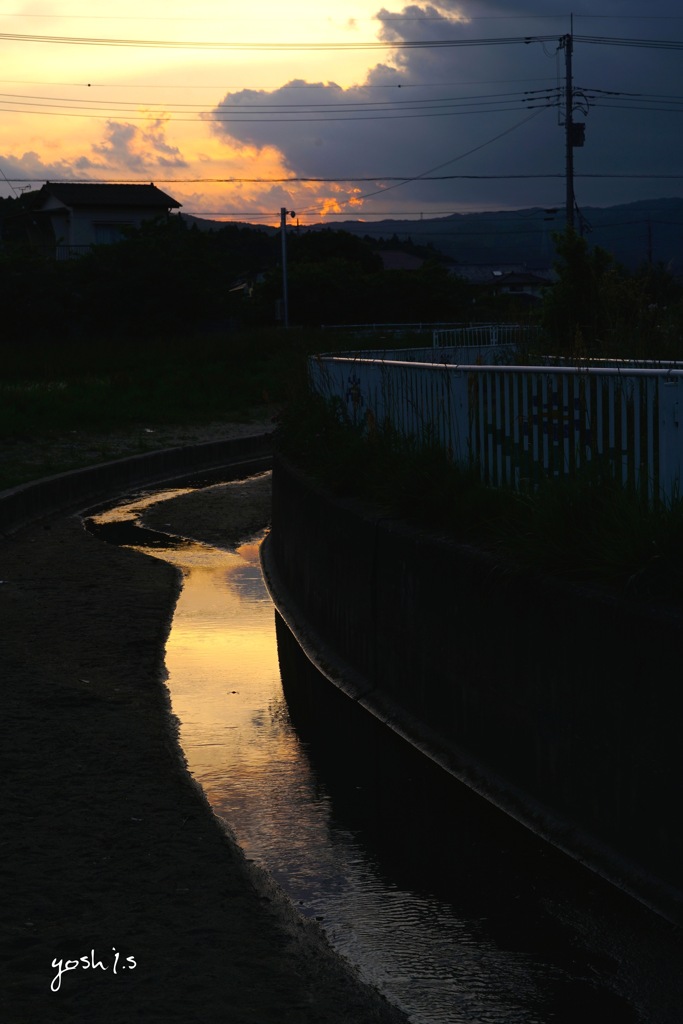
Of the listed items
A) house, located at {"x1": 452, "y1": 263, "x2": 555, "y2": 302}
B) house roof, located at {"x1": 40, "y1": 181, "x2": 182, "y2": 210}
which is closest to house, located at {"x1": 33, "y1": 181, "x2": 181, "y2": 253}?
house roof, located at {"x1": 40, "y1": 181, "x2": 182, "y2": 210}

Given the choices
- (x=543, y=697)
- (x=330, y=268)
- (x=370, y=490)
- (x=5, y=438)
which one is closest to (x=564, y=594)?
(x=543, y=697)

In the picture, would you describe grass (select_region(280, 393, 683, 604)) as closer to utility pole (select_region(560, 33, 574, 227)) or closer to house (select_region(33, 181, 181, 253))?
utility pole (select_region(560, 33, 574, 227))

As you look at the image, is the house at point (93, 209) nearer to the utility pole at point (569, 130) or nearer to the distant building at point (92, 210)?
the distant building at point (92, 210)

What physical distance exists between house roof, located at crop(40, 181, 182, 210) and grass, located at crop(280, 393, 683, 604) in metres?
73.6

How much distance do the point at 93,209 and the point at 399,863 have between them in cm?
7862

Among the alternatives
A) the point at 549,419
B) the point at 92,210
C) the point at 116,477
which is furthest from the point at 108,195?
the point at 549,419

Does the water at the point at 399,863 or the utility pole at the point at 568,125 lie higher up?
the utility pole at the point at 568,125

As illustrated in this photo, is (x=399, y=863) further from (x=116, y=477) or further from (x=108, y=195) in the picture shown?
(x=108, y=195)

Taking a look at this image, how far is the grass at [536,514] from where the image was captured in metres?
5.18

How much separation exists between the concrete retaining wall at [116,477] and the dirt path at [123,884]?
7557 millimetres

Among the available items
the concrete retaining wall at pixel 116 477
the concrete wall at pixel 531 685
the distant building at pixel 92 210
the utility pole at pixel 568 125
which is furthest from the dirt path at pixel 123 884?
the distant building at pixel 92 210

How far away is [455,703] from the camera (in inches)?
259

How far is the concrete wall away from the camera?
15.6ft

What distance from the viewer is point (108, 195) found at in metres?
80.8
